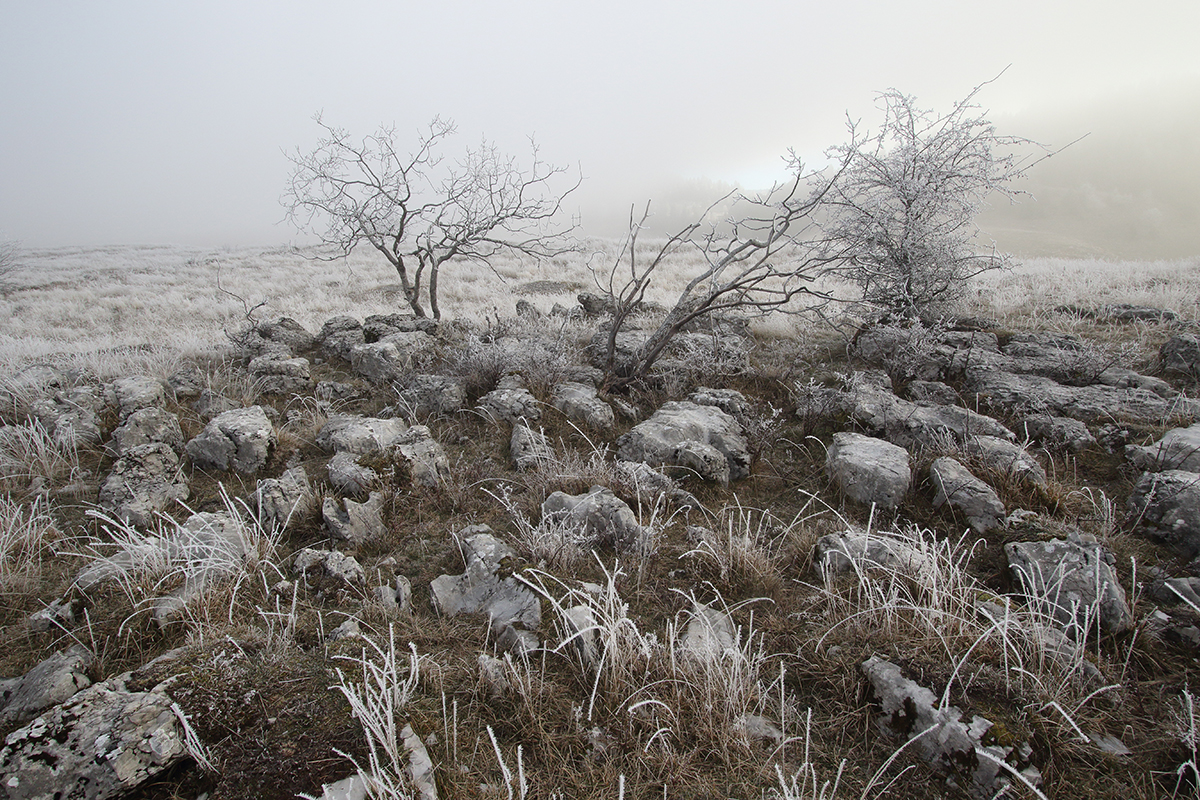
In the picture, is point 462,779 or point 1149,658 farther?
point 1149,658

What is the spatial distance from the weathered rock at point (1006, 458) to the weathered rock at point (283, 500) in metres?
4.74

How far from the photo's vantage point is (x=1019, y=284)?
40.6 ft

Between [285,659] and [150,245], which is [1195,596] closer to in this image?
[285,659]

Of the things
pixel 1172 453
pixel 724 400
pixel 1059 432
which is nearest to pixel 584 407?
pixel 724 400

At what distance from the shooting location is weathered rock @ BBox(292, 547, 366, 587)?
107 inches

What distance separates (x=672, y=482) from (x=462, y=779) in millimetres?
2247

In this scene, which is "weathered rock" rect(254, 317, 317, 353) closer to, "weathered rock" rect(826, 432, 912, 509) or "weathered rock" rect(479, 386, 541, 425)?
"weathered rock" rect(479, 386, 541, 425)

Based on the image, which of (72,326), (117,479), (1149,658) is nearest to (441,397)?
(117,479)

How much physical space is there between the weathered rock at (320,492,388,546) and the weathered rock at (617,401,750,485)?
1871 millimetres

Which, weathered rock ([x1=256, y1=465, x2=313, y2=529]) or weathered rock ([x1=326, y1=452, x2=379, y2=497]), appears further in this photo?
weathered rock ([x1=326, y1=452, x2=379, y2=497])

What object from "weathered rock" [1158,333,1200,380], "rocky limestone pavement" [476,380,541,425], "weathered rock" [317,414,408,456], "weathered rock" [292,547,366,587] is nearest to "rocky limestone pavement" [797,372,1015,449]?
"rocky limestone pavement" [476,380,541,425]

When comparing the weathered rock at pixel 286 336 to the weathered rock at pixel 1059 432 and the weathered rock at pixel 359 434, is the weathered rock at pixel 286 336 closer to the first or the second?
the weathered rock at pixel 359 434

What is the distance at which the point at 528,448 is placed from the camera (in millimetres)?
4148

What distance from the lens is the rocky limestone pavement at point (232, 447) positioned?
4.00m
